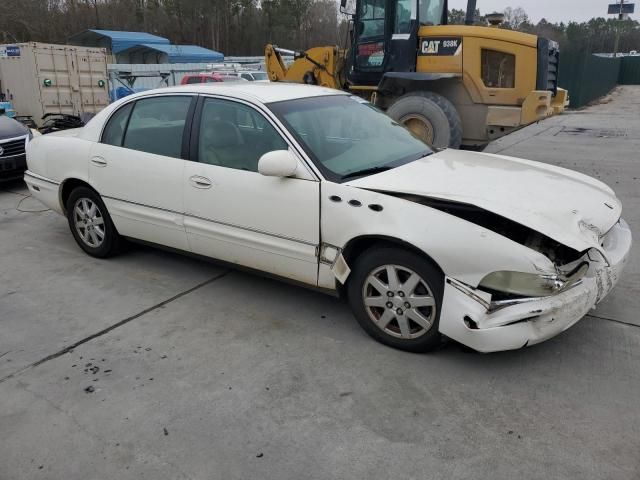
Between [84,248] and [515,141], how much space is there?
35.1 ft

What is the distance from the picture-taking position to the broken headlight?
2848 mm

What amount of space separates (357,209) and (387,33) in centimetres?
670

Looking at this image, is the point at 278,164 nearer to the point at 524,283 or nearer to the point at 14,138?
the point at 524,283

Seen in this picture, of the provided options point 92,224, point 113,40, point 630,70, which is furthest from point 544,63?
point 630,70

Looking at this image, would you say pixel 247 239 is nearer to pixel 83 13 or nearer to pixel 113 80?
pixel 113 80

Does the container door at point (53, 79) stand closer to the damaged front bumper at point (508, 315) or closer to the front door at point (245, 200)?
the front door at point (245, 200)

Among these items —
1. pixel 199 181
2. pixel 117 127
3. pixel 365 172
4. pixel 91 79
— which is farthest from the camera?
pixel 91 79

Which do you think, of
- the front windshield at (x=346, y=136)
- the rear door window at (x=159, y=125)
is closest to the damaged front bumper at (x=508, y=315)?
the front windshield at (x=346, y=136)

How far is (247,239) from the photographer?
3.84 metres

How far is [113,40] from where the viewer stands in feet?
130

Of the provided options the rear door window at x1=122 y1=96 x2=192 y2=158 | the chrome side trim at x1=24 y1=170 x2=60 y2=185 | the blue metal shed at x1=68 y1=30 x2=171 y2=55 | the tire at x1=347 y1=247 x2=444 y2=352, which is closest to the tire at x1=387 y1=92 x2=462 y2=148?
the rear door window at x1=122 y1=96 x2=192 y2=158

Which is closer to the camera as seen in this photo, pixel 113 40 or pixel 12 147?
pixel 12 147

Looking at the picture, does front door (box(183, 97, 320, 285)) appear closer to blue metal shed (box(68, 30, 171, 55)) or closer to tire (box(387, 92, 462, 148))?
tire (box(387, 92, 462, 148))

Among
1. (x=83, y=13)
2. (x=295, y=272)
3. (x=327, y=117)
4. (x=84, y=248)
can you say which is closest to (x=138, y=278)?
(x=84, y=248)
